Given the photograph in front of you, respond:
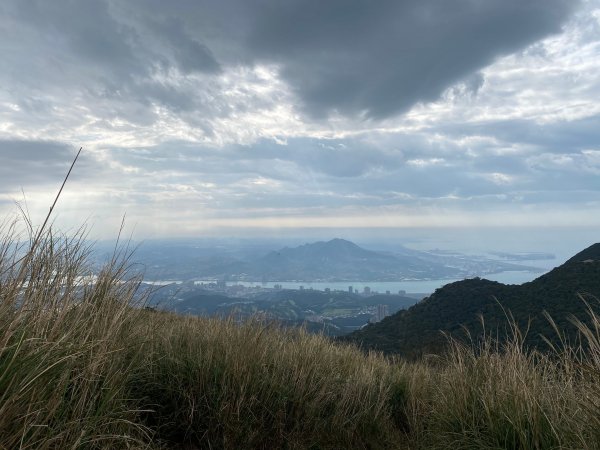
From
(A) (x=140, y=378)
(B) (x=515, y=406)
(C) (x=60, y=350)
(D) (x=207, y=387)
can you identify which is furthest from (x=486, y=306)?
(C) (x=60, y=350)

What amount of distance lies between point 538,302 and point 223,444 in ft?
78.1

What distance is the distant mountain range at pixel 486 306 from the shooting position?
798 inches

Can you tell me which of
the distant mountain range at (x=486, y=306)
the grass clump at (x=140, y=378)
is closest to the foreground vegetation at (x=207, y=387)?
the grass clump at (x=140, y=378)

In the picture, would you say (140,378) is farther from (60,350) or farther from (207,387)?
(60,350)

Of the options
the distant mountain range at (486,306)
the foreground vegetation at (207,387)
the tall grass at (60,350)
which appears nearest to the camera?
the tall grass at (60,350)

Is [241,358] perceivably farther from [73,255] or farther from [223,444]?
[73,255]

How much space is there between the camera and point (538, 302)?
22.9 meters

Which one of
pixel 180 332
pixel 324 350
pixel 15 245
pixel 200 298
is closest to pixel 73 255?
pixel 15 245

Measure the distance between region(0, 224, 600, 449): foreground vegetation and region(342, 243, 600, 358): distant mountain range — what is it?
45.6 ft

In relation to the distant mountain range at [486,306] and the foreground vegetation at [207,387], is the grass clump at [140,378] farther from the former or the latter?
the distant mountain range at [486,306]

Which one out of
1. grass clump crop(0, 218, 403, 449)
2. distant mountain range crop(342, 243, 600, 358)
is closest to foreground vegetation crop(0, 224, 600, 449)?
grass clump crop(0, 218, 403, 449)

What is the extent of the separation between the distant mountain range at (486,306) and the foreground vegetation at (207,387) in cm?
1390

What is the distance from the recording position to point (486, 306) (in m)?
27.1

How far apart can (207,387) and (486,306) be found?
2680 centimetres
